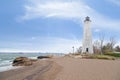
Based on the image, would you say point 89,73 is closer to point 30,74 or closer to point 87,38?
point 30,74

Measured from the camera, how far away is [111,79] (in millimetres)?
11812

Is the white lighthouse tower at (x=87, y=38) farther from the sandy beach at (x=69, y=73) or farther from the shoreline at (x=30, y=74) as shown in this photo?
the shoreline at (x=30, y=74)

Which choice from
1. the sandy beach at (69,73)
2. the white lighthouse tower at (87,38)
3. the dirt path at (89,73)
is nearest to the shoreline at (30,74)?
the sandy beach at (69,73)

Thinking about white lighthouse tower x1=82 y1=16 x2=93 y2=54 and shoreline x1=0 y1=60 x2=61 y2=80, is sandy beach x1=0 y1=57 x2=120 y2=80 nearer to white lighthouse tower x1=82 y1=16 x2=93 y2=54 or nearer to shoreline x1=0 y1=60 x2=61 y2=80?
shoreline x1=0 y1=60 x2=61 y2=80

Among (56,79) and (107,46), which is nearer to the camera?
(56,79)

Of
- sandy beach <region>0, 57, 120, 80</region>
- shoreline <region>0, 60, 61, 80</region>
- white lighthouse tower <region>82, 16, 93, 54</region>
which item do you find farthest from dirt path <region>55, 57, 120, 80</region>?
white lighthouse tower <region>82, 16, 93, 54</region>

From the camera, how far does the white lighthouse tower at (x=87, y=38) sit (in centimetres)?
5066

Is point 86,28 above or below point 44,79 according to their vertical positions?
above

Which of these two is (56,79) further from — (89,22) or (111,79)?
(89,22)

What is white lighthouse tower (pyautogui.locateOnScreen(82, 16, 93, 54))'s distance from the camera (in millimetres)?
50659

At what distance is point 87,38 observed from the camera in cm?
5166

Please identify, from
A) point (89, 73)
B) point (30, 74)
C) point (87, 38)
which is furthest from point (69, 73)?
point (87, 38)

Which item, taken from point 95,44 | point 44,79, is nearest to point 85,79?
point 44,79

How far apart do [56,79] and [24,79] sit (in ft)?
6.63
